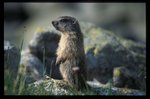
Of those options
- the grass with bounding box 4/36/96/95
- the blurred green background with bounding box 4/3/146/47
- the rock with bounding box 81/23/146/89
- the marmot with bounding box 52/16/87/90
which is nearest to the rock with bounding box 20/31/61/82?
the blurred green background with bounding box 4/3/146/47

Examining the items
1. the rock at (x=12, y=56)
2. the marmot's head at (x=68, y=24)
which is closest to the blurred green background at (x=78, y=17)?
the rock at (x=12, y=56)

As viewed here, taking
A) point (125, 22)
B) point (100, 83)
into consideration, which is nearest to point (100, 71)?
point (100, 83)

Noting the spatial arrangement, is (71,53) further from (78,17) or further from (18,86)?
(78,17)

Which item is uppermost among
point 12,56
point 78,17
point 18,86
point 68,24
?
point 78,17

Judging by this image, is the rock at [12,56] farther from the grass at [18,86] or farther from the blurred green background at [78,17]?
the blurred green background at [78,17]

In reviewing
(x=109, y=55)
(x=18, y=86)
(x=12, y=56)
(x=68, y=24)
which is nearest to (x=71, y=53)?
(x=68, y=24)

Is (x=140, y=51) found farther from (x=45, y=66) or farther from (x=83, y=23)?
(x=45, y=66)
